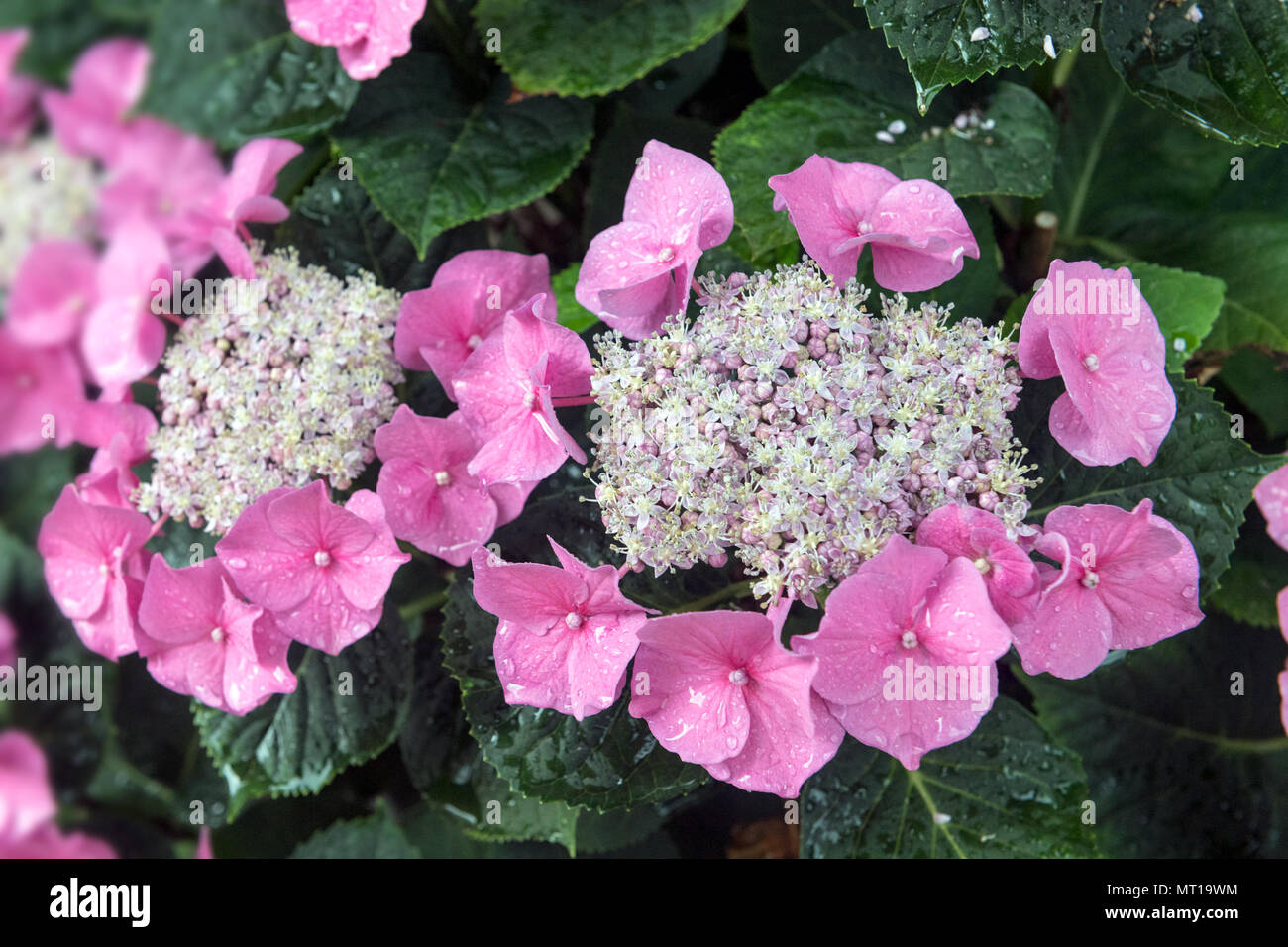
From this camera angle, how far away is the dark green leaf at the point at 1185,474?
0.66 meters

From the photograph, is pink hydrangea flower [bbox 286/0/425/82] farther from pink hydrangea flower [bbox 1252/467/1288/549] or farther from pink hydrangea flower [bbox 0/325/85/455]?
pink hydrangea flower [bbox 1252/467/1288/549]

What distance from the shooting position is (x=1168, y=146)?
0.90 m


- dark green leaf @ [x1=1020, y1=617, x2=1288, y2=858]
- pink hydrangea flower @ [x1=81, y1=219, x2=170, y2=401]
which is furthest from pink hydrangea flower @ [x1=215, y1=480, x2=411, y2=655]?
dark green leaf @ [x1=1020, y1=617, x2=1288, y2=858]

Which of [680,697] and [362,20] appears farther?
[362,20]

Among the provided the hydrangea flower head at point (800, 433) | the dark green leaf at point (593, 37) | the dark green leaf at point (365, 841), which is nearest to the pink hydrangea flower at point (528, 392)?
the hydrangea flower head at point (800, 433)

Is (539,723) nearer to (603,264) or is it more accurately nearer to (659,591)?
(659,591)

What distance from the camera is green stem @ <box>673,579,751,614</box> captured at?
2.31ft

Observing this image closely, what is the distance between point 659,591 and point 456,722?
262 millimetres

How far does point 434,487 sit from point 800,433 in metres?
0.27

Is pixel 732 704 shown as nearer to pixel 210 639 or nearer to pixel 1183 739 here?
pixel 210 639

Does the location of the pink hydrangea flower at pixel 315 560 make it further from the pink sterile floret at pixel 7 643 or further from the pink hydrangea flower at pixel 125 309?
the pink sterile floret at pixel 7 643

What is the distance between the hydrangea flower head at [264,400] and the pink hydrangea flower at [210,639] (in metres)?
0.05

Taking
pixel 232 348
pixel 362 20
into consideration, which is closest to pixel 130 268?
pixel 232 348

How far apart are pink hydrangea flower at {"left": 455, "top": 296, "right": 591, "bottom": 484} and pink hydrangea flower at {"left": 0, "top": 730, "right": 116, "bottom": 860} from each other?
1.36ft
